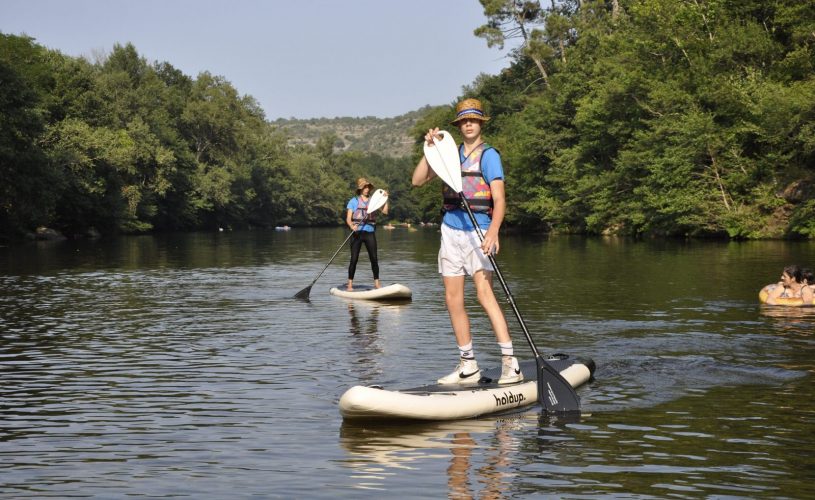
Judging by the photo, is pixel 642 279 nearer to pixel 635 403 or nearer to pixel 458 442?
pixel 635 403

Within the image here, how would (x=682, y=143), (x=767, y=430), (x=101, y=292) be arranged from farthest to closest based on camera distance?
(x=682, y=143) < (x=101, y=292) < (x=767, y=430)

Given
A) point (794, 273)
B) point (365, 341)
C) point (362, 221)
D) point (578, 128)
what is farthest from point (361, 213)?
point (578, 128)

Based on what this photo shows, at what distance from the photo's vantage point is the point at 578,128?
228 ft

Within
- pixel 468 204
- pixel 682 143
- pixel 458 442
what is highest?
pixel 682 143

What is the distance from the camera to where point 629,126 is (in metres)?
61.1

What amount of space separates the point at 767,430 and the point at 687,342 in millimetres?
5246

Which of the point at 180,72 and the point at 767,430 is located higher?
the point at 180,72

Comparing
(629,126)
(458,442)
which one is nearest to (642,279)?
(458,442)

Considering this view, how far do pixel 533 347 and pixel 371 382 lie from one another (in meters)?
1.94

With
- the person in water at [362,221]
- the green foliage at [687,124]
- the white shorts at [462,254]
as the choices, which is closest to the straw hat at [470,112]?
the white shorts at [462,254]

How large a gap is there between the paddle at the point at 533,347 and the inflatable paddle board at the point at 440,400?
0.31 meters

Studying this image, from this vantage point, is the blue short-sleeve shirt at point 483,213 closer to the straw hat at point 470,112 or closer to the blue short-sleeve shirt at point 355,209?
the straw hat at point 470,112

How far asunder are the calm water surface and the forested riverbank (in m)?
29.5

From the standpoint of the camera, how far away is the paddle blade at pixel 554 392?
870cm
